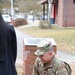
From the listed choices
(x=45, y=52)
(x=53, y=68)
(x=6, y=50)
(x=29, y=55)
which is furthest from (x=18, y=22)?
(x=6, y=50)

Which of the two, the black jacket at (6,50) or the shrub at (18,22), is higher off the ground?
the black jacket at (6,50)

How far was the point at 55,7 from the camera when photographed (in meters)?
43.2

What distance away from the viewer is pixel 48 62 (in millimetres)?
3877

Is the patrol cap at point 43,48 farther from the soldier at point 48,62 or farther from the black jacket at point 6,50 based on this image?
the black jacket at point 6,50

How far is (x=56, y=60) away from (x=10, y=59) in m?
0.60

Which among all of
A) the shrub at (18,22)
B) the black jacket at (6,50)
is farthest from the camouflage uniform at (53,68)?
the shrub at (18,22)

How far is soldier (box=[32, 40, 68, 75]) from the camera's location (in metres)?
3.81

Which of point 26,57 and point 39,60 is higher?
point 39,60

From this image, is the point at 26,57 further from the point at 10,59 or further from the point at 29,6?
the point at 29,6

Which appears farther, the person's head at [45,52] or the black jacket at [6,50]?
the person's head at [45,52]

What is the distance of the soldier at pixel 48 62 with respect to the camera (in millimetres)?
3807

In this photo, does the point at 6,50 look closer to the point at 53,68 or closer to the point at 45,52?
the point at 45,52

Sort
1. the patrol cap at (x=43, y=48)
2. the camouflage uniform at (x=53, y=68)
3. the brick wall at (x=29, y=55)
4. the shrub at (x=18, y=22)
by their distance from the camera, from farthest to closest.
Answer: the shrub at (x=18, y=22) → the brick wall at (x=29, y=55) → the camouflage uniform at (x=53, y=68) → the patrol cap at (x=43, y=48)

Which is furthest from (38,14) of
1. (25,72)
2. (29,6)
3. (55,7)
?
(25,72)
